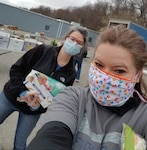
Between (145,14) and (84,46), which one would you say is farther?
(145,14)

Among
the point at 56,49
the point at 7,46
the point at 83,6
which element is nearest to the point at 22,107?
the point at 56,49

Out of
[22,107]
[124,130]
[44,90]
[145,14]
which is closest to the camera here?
[124,130]

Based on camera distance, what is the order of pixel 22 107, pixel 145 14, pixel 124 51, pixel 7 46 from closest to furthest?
pixel 124 51, pixel 22 107, pixel 7 46, pixel 145 14

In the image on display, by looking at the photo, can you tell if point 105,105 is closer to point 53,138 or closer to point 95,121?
point 95,121

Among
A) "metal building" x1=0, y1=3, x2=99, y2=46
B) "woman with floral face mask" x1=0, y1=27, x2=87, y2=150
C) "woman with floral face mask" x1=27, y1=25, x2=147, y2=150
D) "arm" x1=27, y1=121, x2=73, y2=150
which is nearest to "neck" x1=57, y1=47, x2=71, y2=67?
"woman with floral face mask" x1=0, y1=27, x2=87, y2=150

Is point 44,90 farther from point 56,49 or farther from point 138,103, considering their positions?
point 138,103

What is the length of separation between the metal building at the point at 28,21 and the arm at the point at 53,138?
35.4 m

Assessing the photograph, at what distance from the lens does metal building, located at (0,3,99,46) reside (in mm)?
36656

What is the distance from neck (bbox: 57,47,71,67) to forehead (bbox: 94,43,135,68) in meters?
1.06

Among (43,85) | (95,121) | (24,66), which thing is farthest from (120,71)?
(24,66)

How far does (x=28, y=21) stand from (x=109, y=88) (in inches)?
1478

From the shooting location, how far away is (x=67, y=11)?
65.7 m

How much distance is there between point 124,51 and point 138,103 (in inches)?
11.6

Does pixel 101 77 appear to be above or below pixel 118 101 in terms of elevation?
above
